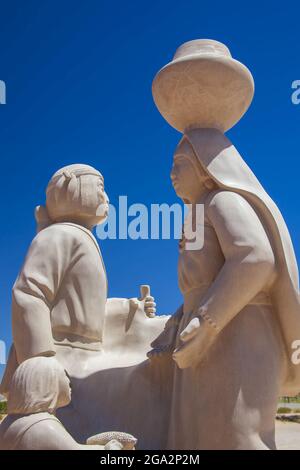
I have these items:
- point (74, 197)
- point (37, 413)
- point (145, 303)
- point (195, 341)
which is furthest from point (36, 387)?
point (145, 303)

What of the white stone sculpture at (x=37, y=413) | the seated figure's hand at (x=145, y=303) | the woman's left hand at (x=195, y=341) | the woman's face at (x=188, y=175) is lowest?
the white stone sculpture at (x=37, y=413)

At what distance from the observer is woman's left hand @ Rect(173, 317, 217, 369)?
13.1 feet

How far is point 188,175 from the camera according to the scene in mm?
4621

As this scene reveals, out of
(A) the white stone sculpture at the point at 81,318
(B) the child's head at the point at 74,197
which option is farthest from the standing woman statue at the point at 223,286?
(B) the child's head at the point at 74,197

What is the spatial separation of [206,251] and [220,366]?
80cm

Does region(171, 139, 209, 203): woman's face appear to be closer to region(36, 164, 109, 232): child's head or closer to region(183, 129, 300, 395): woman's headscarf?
region(183, 129, 300, 395): woman's headscarf

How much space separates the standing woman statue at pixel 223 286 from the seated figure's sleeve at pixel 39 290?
885 millimetres

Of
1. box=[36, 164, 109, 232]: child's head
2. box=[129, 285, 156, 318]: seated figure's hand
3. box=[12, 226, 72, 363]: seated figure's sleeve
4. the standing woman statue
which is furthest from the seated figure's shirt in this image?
the standing woman statue

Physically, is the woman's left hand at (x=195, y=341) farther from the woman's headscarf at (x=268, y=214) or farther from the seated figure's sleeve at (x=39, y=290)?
the seated figure's sleeve at (x=39, y=290)

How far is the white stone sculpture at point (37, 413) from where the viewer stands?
319 cm

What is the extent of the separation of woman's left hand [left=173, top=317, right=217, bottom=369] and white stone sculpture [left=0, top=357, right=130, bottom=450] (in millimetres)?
806

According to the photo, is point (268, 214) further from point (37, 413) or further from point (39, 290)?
point (37, 413)

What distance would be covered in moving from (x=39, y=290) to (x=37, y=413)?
62.3 inches

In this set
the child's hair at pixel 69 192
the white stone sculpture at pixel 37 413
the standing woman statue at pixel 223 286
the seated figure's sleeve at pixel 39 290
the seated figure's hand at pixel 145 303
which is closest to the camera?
the white stone sculpture at pixel 37 413
